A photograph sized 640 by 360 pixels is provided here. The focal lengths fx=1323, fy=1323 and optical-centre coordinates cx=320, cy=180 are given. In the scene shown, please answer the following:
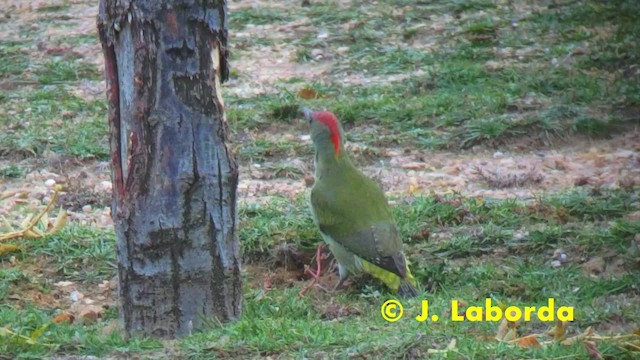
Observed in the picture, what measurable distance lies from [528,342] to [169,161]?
159 centimetres

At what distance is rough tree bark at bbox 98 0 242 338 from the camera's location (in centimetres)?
529

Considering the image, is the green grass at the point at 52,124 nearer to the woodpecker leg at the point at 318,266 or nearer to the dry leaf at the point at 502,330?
the woodpecker leg at the point at 318,266

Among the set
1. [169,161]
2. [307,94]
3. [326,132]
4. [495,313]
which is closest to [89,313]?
[169,161]

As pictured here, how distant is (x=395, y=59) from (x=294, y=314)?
5175 mm

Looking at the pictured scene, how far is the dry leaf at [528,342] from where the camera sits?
4957 millimetres

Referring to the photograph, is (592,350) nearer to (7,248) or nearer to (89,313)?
(89,313)

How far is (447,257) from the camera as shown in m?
6.74

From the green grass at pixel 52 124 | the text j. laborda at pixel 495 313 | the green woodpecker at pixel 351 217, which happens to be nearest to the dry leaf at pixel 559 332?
the text j. laborda at pixel 495 313

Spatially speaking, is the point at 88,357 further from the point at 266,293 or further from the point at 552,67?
the point at 552,67

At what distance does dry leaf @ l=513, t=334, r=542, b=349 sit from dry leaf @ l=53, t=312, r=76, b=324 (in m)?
2.11

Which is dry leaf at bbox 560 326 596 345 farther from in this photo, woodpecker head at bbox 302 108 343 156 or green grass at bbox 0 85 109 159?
green grass at bbox 0 85 109 159

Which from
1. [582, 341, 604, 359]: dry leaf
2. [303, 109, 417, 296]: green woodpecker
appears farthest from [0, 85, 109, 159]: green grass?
[582, 341, 604, 359]: dry leaf

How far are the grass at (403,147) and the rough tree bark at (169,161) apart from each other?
21 centimetres

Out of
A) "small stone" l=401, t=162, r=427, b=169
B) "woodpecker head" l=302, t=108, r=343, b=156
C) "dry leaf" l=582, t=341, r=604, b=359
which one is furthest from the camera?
"small stone" l=401, t=162, r=427, b=169
